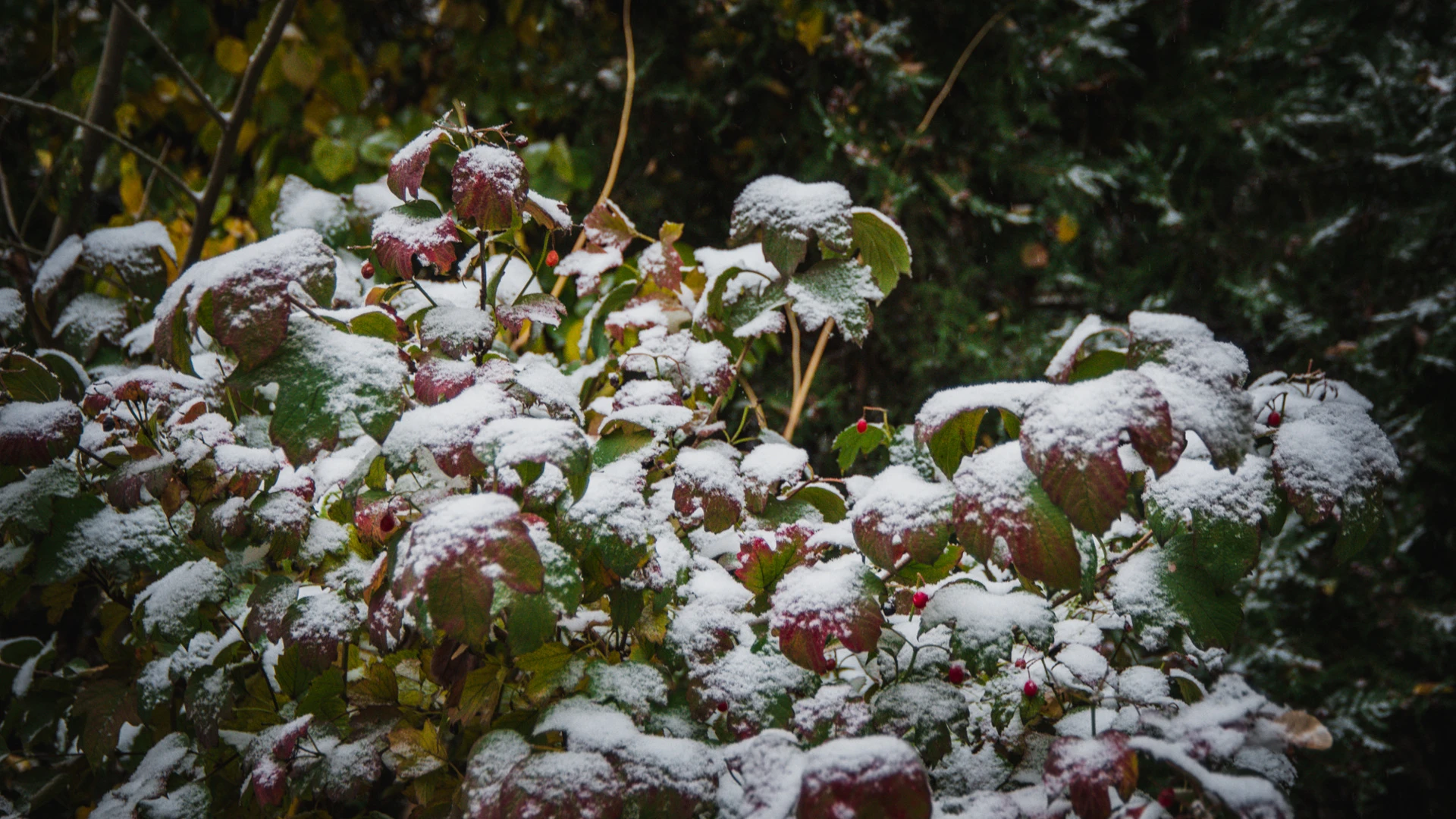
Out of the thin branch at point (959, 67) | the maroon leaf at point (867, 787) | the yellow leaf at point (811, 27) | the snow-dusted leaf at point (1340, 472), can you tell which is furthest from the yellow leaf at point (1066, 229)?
the maroon leaf at point (867, 787)

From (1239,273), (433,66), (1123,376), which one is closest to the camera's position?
(1123,376)

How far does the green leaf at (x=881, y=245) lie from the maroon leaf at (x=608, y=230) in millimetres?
328

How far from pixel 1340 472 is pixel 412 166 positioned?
91 centimetres

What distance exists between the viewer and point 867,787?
562mm

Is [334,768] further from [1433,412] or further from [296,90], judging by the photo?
[1433,412]

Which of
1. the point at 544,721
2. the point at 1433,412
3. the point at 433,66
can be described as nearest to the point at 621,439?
the point at 544,721

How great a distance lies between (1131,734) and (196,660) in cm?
102

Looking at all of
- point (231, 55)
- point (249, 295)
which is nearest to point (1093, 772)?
point (249, 295)

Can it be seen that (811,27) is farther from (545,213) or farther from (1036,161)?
(545,213)

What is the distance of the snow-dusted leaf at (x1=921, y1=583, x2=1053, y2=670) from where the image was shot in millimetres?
727

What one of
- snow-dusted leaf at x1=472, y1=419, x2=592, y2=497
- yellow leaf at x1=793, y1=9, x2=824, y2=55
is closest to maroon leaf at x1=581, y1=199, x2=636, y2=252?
snow-dusted leaf at x1=472, y1=419, x2=592, y2=497

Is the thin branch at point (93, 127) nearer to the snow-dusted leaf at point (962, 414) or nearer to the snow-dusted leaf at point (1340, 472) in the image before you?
the snow-dusted leaf at point (962, 414)

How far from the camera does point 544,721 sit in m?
0.72

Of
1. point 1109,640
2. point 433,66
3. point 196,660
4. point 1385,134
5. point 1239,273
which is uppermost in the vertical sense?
point 1385,134
